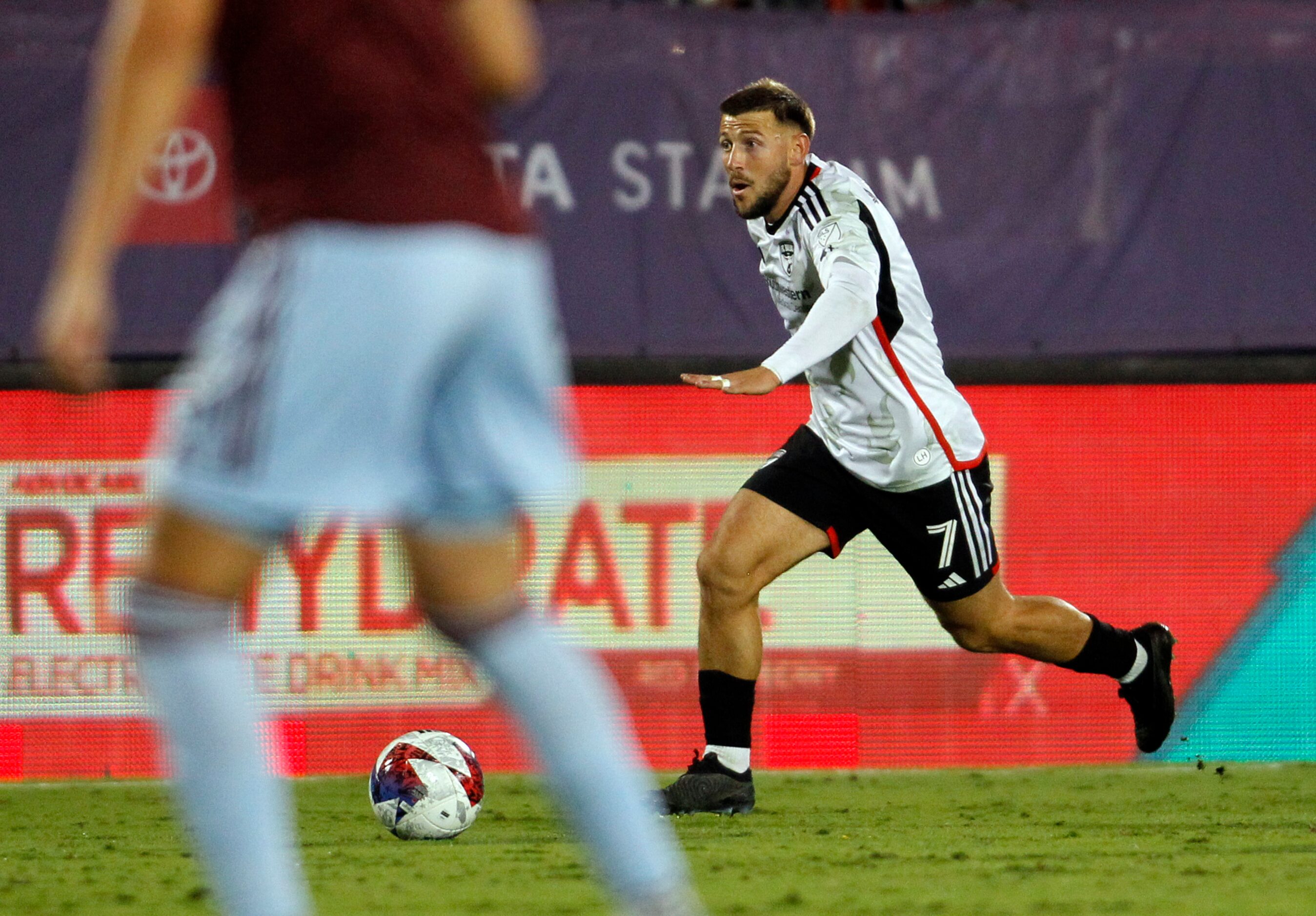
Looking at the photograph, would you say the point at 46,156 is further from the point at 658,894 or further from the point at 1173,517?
the point at 658,894

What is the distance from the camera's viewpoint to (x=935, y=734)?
6.59m

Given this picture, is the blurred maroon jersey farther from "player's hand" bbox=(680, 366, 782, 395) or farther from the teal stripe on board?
the teal stripe on board

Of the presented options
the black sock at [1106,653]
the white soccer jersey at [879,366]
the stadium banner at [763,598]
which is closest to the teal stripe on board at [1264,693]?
the stadium banner at [763,598]

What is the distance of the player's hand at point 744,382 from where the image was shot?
4.13 m

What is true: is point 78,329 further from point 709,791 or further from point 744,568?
point 709,791

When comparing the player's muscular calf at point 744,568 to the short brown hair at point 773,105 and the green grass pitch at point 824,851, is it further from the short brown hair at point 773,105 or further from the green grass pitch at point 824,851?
the short brown hair at point 773,105

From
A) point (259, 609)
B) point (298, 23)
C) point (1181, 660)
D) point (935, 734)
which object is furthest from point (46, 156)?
point (298, 23)

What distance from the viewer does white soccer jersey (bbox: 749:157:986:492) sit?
500 cm

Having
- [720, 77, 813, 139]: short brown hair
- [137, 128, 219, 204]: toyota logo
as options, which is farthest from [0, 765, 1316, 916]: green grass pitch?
[137, 128, 219, 204]: toyota logo

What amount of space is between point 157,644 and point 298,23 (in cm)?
71

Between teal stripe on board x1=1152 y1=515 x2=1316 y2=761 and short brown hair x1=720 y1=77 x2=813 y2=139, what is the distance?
101 inches

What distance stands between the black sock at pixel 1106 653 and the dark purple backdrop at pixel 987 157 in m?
2.45

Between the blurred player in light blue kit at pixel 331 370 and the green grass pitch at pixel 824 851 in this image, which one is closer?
the blurred player in light blue kit at pixel 331 370

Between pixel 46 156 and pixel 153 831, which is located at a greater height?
pixel 46 156
